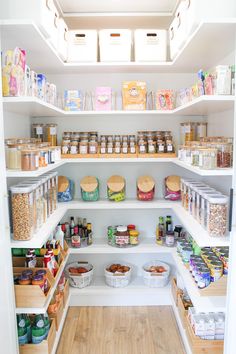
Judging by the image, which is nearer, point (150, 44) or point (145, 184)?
point (150, 44)

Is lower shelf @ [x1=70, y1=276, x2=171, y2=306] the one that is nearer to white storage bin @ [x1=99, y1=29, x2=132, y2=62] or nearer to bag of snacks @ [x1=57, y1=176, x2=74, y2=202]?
bag of snacks @ [x1=57, y1=176, x2=74, y2=202]

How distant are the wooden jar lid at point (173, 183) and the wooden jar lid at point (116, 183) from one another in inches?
16.6

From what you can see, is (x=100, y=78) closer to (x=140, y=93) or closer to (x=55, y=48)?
(x=140, y=93)

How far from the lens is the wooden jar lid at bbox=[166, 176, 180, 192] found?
301cm

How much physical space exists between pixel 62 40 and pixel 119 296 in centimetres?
224

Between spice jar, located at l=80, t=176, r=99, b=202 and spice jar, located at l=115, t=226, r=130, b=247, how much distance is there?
0.37 m

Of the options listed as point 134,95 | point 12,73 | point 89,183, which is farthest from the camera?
point 89,183

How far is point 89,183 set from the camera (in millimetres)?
Result: 3020

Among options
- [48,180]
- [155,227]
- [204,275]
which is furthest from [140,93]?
[204,275]

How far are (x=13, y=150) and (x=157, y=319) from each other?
1895mm

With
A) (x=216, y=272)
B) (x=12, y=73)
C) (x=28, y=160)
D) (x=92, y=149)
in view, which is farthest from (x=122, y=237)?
(x=12, y=73)

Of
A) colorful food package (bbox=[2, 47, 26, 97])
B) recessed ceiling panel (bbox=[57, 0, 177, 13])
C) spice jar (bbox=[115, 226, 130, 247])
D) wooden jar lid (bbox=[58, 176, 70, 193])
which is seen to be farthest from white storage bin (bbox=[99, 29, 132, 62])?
spice jar (bbox=[115, 226, 130, 247])

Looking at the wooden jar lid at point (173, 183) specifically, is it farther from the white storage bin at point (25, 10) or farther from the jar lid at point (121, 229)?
the white storage bin at point (25, 10)

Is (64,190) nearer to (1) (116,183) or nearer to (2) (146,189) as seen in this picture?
(1) (116,183)
